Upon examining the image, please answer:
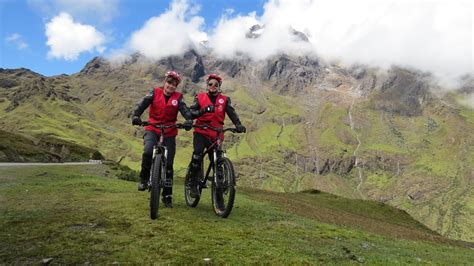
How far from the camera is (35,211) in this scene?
40.2ft

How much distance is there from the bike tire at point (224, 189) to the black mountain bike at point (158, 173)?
1652mm

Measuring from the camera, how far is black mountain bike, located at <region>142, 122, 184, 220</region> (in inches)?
460

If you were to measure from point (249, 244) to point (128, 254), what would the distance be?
2.85 metres

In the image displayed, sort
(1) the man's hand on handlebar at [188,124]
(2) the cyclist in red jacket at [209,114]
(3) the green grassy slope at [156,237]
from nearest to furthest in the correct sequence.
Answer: (3) the green grassy slope at [156,237] → (1) the man's hand on handlebar at [188,124] → (2) the cyclist in red jacket at [209,114]

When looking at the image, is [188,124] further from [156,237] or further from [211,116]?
[156,237]

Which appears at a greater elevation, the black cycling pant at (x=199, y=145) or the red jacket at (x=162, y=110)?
the red jacket at (x=162, y=110)

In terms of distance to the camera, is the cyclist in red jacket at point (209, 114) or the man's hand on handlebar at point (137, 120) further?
the cyclist in red jacket at point (209, 114)

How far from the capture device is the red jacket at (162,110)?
13531 mm

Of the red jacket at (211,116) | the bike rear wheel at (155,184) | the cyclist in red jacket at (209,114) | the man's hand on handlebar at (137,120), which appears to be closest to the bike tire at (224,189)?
the cyclist in red jacket at (209,114)

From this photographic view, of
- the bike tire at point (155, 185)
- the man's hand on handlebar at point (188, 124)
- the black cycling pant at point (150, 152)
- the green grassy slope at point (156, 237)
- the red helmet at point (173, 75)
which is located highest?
the red helmet at point (173, 75)

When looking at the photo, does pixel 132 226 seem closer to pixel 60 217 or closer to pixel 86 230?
pixel 86 230

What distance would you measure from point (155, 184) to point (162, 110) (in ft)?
8.74

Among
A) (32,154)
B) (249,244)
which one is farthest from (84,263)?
(32,154)

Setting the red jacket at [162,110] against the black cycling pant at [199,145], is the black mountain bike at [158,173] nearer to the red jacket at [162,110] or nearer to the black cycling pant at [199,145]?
the red jacket at [162,110]
